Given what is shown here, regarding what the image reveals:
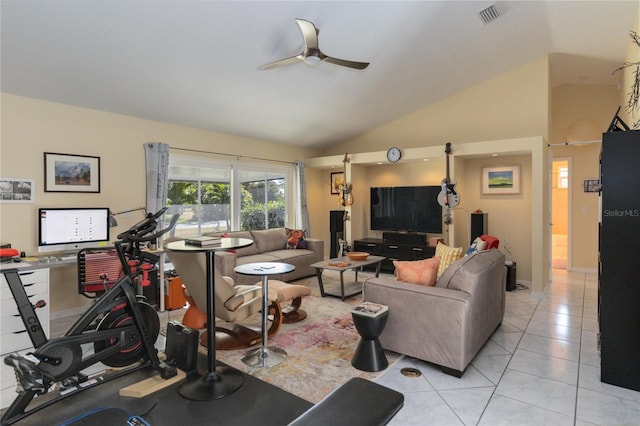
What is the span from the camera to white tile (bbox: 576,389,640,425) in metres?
2.15

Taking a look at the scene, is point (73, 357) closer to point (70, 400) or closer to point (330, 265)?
point (70, 400)

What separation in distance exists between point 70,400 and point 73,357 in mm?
340

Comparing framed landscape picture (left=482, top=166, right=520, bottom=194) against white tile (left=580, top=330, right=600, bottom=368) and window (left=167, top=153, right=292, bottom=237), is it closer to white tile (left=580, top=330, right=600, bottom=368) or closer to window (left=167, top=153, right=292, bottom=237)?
white tile (left=580, top=330, right=600, bottom=368)

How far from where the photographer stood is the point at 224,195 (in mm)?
5988

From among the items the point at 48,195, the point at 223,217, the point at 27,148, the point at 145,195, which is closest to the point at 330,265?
the point at 223,217

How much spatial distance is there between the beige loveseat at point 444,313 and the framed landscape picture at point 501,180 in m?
3.16

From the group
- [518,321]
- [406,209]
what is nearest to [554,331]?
[518,321]

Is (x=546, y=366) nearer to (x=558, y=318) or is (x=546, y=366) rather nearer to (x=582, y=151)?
(x=558, y=318)

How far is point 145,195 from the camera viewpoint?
484cm

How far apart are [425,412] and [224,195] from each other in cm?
467

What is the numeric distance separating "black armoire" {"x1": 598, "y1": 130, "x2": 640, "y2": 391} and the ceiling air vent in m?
2.13

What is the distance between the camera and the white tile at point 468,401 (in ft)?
7.20

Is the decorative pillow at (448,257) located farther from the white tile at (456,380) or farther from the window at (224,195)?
the window at (224,195)

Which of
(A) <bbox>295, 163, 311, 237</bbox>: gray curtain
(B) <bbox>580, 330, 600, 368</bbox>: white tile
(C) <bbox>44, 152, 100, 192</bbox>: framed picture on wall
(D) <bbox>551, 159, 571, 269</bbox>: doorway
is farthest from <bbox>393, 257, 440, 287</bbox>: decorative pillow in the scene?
(D) <bbox>551, 159, 571, 269</bbox>: doorway
